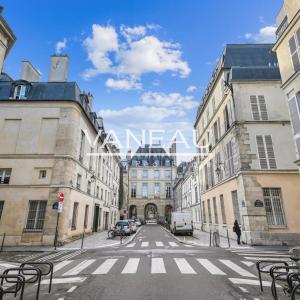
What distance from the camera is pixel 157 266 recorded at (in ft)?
26.3

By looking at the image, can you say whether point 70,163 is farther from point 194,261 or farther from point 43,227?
point 194,261

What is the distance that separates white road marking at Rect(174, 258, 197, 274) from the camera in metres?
7.33

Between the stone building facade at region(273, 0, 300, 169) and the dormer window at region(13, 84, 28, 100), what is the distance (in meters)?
18.4

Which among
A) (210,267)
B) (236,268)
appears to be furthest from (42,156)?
→ (236,268)

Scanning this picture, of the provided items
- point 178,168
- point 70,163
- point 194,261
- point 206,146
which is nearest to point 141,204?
point 178,168

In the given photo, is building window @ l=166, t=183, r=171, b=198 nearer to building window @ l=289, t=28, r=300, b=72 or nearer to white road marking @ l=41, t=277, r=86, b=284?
building window @ l=289, t=28, r=300, b=72

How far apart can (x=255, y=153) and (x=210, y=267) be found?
10.4 meters

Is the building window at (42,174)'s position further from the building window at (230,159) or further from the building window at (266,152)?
the building window at (266,152)

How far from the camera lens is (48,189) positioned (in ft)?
53.0

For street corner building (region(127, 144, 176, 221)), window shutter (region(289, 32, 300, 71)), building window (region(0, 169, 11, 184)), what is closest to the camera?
window shutter (region(289, 32, 300, 71))

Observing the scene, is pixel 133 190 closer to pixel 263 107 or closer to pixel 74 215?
pixel 74 215

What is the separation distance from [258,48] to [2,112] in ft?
77.5

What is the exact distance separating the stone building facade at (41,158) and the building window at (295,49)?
48.8 ft

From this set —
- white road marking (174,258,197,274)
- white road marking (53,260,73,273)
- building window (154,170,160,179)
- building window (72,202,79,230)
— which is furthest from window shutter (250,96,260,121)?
building window (154,170,160,179)
